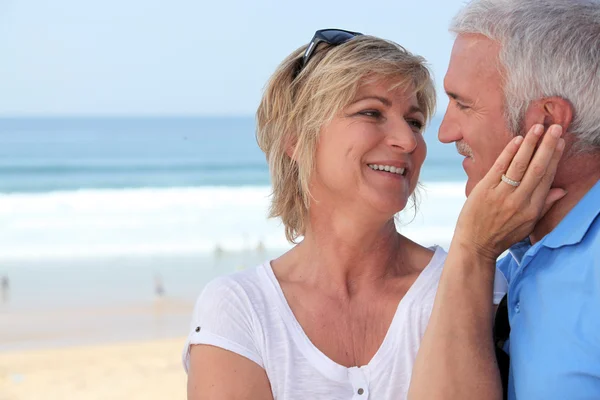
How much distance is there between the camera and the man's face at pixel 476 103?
2418mm

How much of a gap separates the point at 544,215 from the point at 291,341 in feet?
2.93

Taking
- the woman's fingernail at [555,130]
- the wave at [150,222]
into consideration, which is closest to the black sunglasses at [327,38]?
the woman's fingernail at [555,130]

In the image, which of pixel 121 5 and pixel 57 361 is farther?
pixel 121 5

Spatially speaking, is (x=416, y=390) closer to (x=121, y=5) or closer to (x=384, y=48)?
(x=384, y=48)

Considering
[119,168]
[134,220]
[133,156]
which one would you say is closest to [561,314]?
[134,220]

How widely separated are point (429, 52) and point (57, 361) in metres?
36.2

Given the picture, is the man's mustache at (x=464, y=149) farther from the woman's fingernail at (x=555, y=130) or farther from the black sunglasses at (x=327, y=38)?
the black sunglasses at (x=327, y=38)

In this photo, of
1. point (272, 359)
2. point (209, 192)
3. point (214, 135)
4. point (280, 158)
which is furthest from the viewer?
point (214, 135)

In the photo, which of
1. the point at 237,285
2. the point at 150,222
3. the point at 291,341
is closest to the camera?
the point at 291,341

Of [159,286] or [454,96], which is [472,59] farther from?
[159,286]

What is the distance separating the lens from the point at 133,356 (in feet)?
28.1

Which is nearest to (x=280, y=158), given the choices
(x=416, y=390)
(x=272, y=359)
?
(x=272, y=359)

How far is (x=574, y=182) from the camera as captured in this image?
239cm

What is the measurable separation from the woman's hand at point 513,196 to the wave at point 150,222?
11.1 meters
